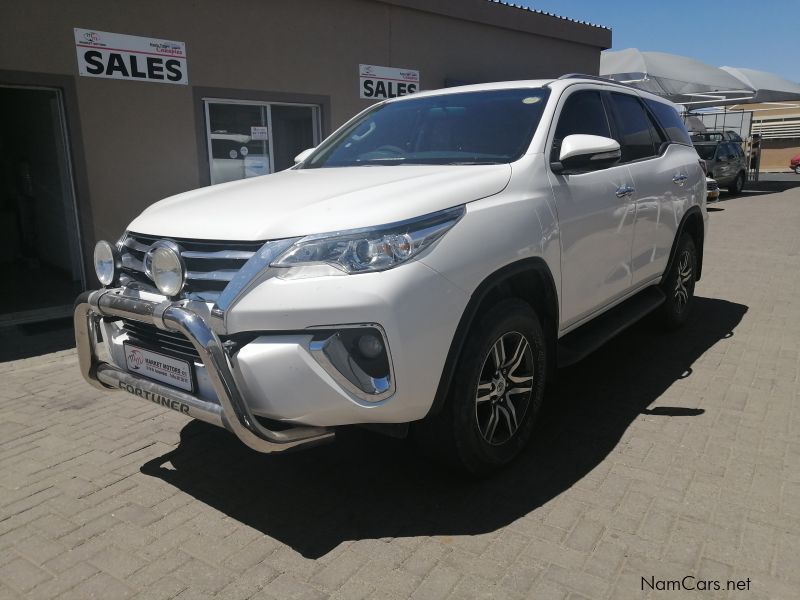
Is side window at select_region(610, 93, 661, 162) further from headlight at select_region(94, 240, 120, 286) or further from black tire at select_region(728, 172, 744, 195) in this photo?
black tire at select_region(728, 172, 744, 195)

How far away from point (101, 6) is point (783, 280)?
8633 mm

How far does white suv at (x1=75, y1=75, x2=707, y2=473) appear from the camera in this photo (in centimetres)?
248

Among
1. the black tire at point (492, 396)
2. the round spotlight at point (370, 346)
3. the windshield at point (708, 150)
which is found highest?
the windshield at point (708, 150)

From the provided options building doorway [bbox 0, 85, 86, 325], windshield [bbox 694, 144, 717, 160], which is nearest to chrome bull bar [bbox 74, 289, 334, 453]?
building doorway [bbox 0, 85, 86, 325]

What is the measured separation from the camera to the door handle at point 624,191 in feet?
13.3

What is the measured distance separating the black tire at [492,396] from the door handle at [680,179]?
8.32 feet

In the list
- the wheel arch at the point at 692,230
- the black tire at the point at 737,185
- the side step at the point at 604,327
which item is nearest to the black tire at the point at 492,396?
the side step at the point at 604,327

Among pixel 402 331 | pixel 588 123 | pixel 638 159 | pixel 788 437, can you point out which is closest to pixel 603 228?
pixel 588 123

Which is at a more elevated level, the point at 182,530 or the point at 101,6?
the point at 101,6

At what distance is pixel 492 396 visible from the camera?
120 inches

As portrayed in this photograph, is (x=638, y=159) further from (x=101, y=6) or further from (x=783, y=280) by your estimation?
(x=101, y=6)

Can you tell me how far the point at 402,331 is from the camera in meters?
2.45

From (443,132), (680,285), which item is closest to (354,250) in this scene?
(443,132)

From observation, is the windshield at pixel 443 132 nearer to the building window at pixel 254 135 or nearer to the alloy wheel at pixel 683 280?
the alloy wheel at pixel 683 280
